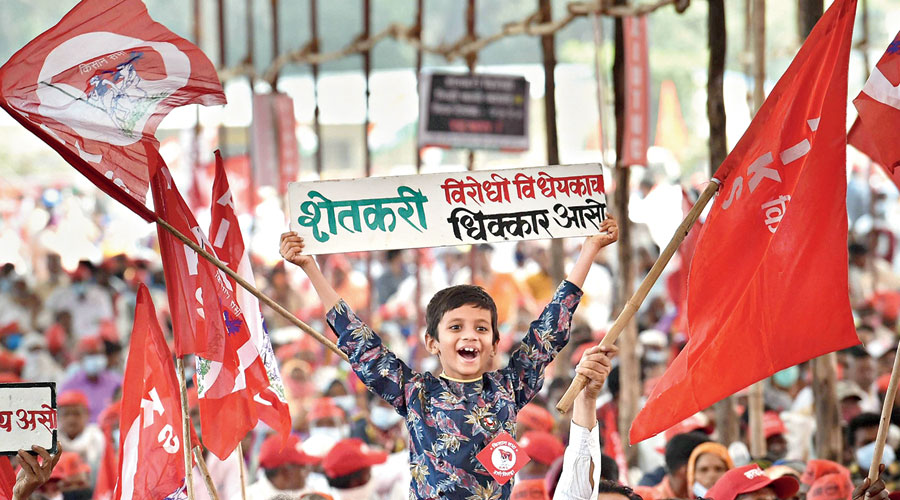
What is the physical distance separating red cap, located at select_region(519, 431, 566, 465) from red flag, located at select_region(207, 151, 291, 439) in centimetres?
227

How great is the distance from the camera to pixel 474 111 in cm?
1130

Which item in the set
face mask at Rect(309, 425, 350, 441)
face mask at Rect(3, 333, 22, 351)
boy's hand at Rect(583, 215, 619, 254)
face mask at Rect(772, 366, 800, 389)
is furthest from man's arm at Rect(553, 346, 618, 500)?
face mask at Rect(3, 333, 22, 351)

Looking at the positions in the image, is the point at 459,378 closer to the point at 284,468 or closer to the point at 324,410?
the point at 284,468

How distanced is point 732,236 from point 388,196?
1126mm

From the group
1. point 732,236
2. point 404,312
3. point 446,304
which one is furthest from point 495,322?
point 404,312

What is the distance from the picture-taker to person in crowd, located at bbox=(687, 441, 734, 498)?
20.6 ft

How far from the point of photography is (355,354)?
4.00 m

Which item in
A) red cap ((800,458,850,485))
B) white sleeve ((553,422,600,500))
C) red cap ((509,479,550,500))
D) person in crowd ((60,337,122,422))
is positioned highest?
person in crowd ((60,337,122,422))

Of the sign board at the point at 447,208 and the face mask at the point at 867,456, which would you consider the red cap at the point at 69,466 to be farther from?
the face mask at the point at 867,456

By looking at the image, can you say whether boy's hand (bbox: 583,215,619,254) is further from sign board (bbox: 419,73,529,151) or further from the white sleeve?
sign board (bbox: 419,73,529,151)

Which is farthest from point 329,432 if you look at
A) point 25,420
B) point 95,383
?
point 25,420

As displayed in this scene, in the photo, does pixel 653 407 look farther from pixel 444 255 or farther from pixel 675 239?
pixel 444 255

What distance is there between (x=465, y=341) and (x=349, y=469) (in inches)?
142

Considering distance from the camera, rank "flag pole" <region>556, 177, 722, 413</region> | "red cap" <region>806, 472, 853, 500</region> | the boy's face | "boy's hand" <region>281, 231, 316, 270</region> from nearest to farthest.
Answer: "flag pole" <region>556, 177, 722, 413</region>, the boy's face, "boy's hand" <region>281, 231, 316, 270</region>, "red cap" <region>806, 472, 853, 500</region>
